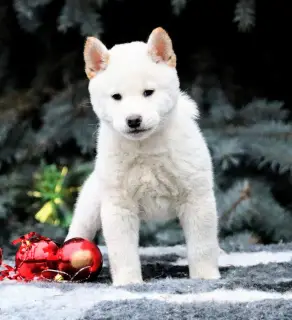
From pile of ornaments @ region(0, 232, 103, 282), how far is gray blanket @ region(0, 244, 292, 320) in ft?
0.29

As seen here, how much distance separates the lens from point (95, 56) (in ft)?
6.42

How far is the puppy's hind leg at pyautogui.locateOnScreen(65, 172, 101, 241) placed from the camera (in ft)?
7.23

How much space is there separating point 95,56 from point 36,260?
2.11 feet

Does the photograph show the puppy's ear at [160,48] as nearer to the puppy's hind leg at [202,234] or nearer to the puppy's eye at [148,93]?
the puppy's eye at [148,93]

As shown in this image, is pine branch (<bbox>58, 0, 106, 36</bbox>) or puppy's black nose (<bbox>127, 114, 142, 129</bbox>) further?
pine branch (<bbox>58, 0, 106, 36</bbox>)

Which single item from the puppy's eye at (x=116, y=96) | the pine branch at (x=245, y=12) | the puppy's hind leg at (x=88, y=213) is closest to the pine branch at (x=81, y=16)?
the pine branch at (x=245, y=12)

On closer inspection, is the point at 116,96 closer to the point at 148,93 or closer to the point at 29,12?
the point at 148,93

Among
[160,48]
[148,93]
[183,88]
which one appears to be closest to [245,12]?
[183,88]

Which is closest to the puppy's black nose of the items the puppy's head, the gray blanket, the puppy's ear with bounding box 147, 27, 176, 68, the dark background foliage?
the puppy's head

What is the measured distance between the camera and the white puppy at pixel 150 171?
6.25 feet

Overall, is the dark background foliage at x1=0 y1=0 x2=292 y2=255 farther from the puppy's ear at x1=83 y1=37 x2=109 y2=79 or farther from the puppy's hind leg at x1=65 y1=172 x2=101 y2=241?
the puppy's ear at x1=83 y1=37 x2=109 y2=79

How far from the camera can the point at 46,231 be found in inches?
116

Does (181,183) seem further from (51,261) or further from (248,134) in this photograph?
(248,134)

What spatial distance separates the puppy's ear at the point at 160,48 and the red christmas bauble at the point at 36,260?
0.66 metres
